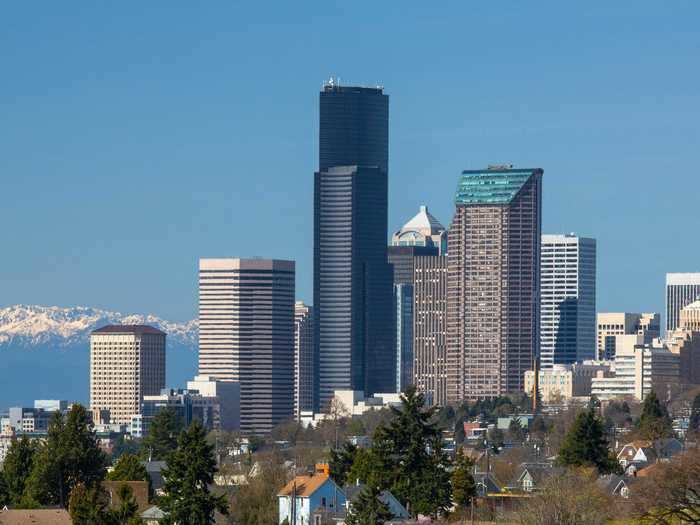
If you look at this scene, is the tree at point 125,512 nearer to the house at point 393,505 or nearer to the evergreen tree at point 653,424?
the house at point 393,505

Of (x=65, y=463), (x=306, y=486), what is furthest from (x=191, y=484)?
(x=306, y=486)

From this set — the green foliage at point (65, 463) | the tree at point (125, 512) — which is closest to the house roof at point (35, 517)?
the tree at point (125, 512)

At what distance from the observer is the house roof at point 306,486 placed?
339ft

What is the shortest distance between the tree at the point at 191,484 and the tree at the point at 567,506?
1353 centimetres

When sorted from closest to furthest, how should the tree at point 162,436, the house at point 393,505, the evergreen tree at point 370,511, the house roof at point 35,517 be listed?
the evergreen tree at point 370,511
the house roof at point 35,517
the house at point 393,505
the tree at point 162,436

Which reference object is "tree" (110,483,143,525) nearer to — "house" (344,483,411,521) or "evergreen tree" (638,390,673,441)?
"house" (344,483,411,521)

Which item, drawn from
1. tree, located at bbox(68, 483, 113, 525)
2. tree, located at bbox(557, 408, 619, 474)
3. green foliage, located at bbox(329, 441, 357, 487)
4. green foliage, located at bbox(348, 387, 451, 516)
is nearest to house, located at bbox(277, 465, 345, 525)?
green foliage, located at bbox(348, 387, 451, 516)

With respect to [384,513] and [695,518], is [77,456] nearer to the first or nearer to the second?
[384,513]

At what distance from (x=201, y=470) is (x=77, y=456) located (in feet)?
43.4

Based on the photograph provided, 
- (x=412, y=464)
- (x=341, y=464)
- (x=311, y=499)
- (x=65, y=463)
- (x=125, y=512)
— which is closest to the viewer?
(x=125, y=512)

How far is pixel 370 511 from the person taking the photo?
88.1 m

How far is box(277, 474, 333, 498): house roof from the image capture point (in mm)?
103438

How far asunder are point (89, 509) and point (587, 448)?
135 ft

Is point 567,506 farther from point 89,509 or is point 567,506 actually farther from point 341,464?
point 341,464
